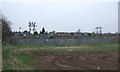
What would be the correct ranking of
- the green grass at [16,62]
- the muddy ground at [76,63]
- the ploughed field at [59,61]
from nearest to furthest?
the green grass at [16,62] < the ploughed field at [59,61] < the muddy ground at [76,63]

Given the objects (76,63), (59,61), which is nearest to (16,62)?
(59,61)

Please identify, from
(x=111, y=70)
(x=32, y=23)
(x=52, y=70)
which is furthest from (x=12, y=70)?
(x=32, y=23)

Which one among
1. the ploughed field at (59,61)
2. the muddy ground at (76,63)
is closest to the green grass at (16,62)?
the ploughed field at (59,61)

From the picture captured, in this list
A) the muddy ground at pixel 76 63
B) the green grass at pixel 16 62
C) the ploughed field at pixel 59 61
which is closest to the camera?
the green grass at pixel 16 62

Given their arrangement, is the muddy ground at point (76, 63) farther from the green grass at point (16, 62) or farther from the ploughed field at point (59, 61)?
the green grass at point (16, 62)

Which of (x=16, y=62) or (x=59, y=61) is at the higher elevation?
(x=16, y=62)

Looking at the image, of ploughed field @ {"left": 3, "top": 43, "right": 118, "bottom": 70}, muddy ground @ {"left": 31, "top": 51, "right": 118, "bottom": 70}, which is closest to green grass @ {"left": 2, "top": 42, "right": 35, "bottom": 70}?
ploughed field @ {"left": 3, "top": 43, "right": 118, "bottom": 70}

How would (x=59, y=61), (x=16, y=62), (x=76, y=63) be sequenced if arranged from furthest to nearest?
(x=59, y=61), (x=76, y=63), (x=16, y=62)

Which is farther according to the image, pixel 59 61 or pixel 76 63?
pixel 59 61

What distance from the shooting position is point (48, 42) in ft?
201

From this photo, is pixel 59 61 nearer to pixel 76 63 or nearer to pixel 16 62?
pixel 76 63

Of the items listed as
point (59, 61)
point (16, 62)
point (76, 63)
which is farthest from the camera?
point (59, 61)

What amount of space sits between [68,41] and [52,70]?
4935cm

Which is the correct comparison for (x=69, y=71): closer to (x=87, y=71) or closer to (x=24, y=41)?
(x=87, y=71)
